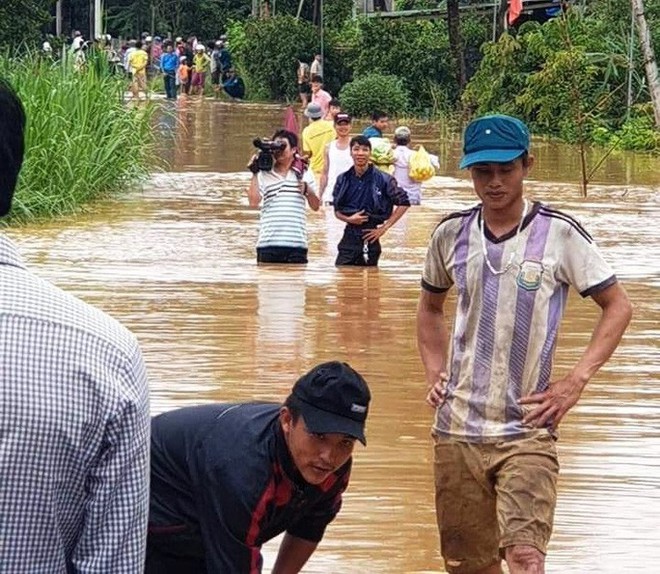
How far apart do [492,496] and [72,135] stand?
14.2 meters

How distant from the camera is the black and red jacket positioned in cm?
388

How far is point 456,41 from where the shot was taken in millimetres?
36812

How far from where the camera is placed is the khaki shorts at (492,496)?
4871mm

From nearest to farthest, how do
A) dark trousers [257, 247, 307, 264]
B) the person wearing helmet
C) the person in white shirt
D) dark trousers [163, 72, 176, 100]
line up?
dark trousers [257, 247, 307, 264] → the person in white shirt → dark trousers [163, 72, 176, 100] → the person wearing helmet

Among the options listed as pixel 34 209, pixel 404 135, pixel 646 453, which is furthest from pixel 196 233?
pixel 646 453

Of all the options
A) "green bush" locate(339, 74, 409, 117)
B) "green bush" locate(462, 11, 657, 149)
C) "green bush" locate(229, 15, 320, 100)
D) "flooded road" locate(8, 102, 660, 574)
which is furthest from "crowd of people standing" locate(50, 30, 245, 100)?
"flooded road" locate(8, 102, 660, 574)

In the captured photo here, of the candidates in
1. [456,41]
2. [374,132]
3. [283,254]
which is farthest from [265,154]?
[456,41]

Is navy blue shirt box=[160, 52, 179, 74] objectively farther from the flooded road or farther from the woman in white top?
the woman in white top

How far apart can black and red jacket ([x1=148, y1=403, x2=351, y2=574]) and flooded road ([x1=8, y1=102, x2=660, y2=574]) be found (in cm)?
185

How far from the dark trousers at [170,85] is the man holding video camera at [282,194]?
3464 centimetres

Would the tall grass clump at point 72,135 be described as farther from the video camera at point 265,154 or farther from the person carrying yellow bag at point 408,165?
Answer: the video camera at point 265,154

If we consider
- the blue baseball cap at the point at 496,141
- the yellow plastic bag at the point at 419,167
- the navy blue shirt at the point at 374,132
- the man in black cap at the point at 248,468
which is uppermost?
the blue baseball cap at the point at 496,141

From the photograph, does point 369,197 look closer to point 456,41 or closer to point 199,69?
point 456,41

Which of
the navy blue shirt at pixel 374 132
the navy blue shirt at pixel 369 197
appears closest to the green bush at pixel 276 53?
the navy blue shirt at pixel 374 132
